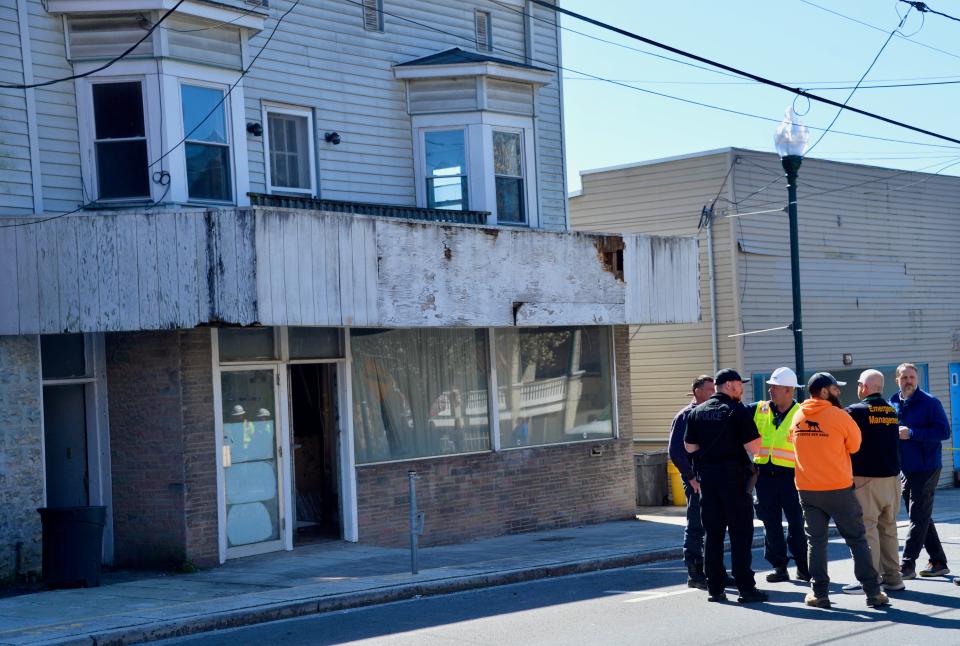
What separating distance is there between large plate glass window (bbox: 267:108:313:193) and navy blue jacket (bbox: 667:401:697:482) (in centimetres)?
668

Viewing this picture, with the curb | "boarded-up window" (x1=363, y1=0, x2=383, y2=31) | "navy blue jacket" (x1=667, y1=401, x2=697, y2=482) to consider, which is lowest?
the curb

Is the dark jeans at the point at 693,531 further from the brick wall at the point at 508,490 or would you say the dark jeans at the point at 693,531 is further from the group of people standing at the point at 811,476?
the brick wall at the point at 508,490

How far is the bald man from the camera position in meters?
11.0

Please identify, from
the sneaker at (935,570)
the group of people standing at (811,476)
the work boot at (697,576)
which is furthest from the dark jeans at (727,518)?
the sneaker at (935,570)

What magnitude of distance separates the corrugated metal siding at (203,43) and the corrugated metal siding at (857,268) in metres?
11.0

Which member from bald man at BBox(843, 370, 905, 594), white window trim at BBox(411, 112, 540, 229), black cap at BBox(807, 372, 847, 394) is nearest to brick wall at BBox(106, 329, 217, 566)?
white window trim at BBox(411, 112, 540, 229)

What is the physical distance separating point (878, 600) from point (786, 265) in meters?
14.3

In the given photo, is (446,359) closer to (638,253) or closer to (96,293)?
(638,253)

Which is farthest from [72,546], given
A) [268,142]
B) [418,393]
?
[268,142]

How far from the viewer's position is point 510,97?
18.3m

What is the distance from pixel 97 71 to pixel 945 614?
34.9ft

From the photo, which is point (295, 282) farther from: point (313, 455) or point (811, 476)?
point (811, 476)

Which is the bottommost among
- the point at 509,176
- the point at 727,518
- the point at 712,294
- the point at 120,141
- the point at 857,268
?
the point at 727,518

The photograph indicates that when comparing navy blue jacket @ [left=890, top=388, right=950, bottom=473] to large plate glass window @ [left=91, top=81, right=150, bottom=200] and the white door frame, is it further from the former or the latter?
large plate glass window @ [left=91, top=81, right=150, bottom=200]
